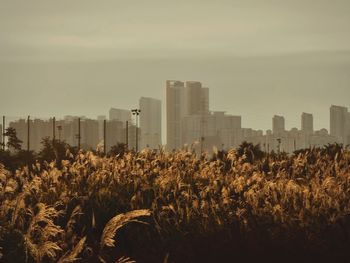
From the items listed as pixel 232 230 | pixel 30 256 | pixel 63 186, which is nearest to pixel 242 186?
pixel 232 230

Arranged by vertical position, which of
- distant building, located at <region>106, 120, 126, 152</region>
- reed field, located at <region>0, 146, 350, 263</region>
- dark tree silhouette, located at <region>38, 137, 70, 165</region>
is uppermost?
distant building, located at <region>106, 120, 126, 152</region>

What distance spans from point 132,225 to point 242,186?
1.88 meters

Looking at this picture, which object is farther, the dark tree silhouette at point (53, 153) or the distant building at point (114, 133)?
the distant building at point (114, 133)

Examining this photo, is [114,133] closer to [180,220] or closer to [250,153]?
[250,153]

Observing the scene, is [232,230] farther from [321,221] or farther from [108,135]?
[108,135]

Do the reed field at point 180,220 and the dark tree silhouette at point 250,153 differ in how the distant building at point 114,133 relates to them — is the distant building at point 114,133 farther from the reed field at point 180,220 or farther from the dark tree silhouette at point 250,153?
the reed field at point 180,220

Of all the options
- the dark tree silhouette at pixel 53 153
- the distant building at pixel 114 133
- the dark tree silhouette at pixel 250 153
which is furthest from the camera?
the distant building at pixel 114 133

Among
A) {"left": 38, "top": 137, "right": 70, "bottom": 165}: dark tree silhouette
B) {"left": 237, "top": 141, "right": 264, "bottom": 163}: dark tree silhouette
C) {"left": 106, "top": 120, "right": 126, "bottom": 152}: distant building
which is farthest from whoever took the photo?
{"left": 106, "top": 120, "right": 126, "bottom": 152}: distant building

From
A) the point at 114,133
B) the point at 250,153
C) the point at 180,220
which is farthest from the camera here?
the point at 114,133

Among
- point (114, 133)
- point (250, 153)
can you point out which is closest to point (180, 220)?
point (250, 153)

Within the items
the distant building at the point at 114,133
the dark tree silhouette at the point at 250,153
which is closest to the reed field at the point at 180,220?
the dark tree silhouette at the point at 250,153

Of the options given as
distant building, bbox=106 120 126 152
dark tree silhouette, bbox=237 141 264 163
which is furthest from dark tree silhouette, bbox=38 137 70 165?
distant building, bbox=106 120 126 152

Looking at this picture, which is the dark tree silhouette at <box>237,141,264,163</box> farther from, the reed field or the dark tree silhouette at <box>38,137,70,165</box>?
the reed field

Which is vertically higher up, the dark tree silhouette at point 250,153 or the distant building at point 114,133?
the distant building at point 114,133
